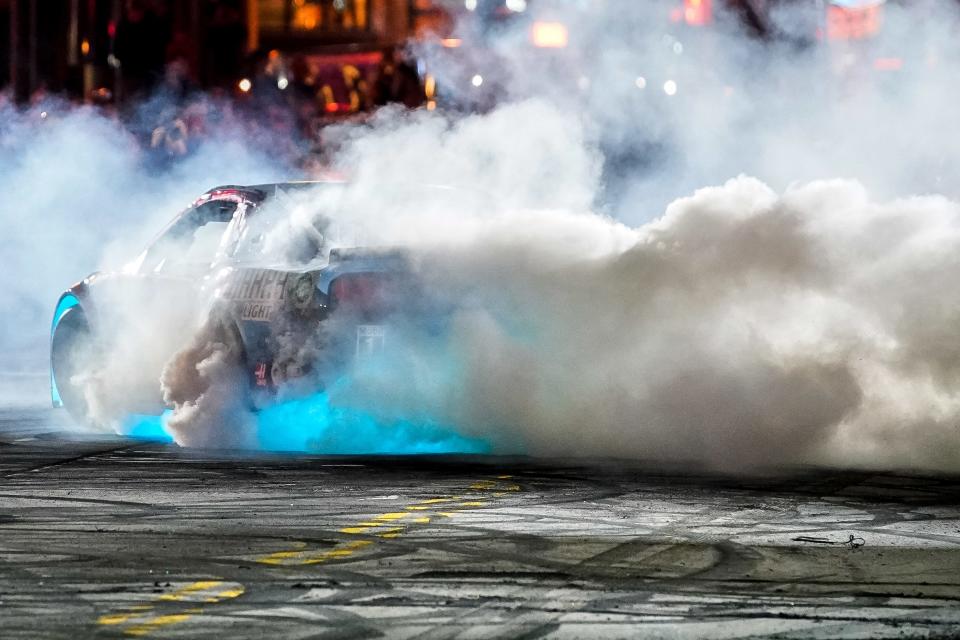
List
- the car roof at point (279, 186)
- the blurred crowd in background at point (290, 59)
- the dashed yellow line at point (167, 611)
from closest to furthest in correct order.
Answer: the dashed yellow line at point (167, 611), the car roof at point (279, 186), the blurred crowd in background at point (290, 59)

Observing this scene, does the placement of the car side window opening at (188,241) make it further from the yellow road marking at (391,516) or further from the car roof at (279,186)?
the yellow road marking at (391,516)

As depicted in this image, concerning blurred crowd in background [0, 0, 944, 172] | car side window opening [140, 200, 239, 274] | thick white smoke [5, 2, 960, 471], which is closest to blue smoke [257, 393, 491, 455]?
thick white smoke [5, 2, 960, 471]

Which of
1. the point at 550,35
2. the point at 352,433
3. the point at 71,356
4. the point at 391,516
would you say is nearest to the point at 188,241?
the point at 71,356

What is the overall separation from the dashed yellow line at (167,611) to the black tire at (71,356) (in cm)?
624

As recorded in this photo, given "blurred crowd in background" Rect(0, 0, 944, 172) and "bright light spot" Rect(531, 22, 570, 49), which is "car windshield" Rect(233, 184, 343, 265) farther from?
"bright light spot" Rect(531, 22, 570, 49)

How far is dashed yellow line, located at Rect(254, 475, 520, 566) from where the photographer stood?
21.6ft

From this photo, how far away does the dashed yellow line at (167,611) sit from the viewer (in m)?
5.44

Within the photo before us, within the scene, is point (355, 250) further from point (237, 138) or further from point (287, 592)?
point (237, 138)

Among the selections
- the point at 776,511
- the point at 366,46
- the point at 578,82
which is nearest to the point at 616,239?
the point at 776,511

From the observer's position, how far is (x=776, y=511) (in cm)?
775

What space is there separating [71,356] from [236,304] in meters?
2.12

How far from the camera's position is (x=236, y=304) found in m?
10.6

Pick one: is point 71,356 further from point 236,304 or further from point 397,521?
point 397,521

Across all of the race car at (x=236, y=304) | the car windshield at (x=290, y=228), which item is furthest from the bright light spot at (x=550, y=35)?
the car windshield at (x=290, y=228)
